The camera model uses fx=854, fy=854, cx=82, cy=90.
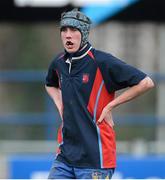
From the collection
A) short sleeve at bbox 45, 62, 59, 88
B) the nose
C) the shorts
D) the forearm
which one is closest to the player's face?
the nose

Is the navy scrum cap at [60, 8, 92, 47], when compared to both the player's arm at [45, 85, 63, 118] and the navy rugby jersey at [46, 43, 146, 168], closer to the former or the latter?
the navy rugby jersey at [46, 43, 146, 168]

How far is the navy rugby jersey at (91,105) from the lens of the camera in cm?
588

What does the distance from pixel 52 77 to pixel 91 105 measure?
60cm

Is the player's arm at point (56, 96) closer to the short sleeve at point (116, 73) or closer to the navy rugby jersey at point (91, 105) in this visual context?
the navy rugby jersey at point (91, 105)

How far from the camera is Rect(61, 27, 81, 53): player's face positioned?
5.90 meters

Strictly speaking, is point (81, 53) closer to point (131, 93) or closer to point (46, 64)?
point (131, 93)

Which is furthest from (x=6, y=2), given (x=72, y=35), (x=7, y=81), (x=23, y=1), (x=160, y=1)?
(x=72, y=35)

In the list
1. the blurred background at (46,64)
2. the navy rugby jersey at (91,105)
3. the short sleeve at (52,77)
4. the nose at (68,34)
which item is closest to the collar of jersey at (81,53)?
the navy rugby jersey at (91,105)

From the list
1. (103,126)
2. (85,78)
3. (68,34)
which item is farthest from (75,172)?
(68,34)

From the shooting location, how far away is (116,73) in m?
5.88

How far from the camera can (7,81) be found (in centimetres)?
1512

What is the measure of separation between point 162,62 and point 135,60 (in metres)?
1.45

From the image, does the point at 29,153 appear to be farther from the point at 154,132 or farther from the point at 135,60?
the point at 135,60

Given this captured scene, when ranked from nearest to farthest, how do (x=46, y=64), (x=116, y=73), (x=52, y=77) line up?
(x=116, y=73) → (x=52, y=77) → (x=46, y=64)
